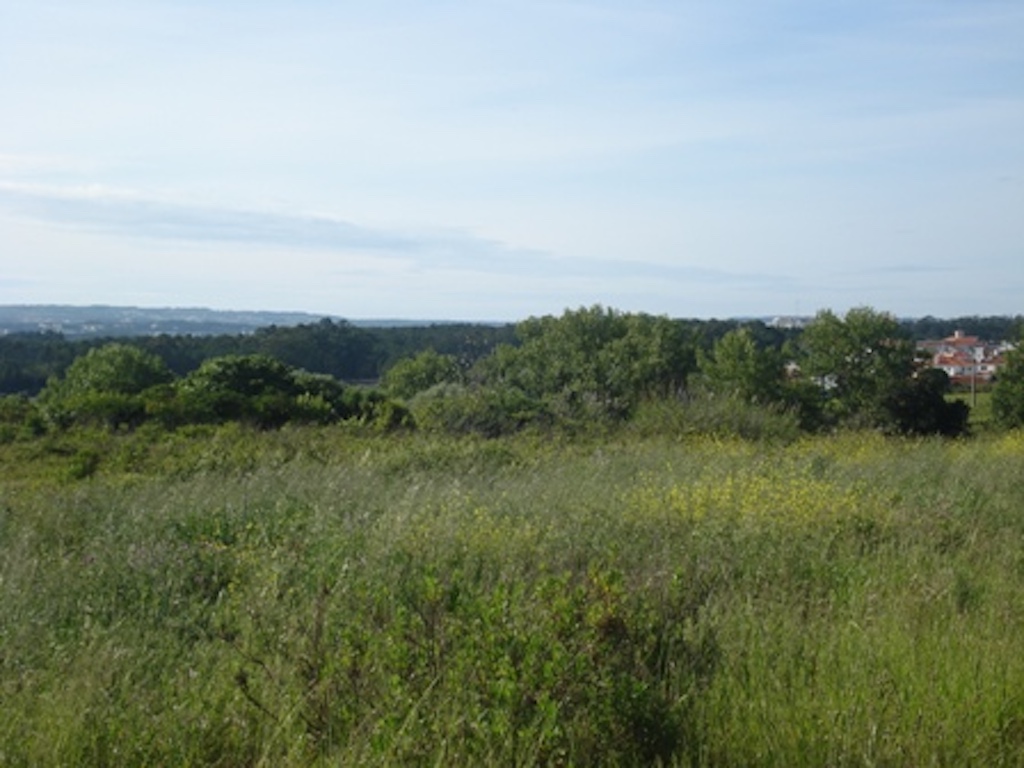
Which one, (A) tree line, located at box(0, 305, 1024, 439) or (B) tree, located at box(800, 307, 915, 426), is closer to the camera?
(A) tree line, located at box(0, 305, 1024, 439)

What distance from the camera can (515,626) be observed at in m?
4.33

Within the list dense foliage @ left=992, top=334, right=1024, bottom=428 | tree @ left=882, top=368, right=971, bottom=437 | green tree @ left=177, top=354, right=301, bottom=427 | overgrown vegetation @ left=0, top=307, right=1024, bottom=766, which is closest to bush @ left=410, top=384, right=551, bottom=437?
green tree @ left=177, top=354, right=301, bottom=427

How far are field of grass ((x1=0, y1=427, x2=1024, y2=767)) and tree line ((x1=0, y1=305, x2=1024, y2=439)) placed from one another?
9383mm

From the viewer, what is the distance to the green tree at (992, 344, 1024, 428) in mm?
58625

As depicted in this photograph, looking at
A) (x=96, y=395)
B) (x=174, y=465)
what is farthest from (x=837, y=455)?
(x=96, y=395)

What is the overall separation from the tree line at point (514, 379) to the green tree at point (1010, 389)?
0.38ft

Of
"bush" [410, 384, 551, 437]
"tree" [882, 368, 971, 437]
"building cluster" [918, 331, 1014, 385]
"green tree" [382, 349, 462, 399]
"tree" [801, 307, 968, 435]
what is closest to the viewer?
"bush" [410, 384, 551, 437]

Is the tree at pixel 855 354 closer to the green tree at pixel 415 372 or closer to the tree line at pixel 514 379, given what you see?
the tree line at pixel 514 379

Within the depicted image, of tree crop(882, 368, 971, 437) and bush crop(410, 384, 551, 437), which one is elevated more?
bush crop(410, 384, 551, 437)

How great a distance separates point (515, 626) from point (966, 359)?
86.2m

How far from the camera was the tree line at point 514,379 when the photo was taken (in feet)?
61.4

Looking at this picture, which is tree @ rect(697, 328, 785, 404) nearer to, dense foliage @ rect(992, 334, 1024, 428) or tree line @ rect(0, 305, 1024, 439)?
tree line @ rect(0, 305, 1024, 439)

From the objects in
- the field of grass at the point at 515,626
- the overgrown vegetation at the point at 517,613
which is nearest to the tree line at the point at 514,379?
the overgrown vegetation at the point at 517,613

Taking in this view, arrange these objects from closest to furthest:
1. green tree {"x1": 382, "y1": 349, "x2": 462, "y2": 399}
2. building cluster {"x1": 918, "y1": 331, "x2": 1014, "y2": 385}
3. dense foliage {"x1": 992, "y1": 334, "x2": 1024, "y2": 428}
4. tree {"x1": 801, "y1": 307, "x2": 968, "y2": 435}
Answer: green tree {"x1": 382, "y1": 349, "x2": 462, "y2": 399}, dense foliage {"x1": 992, "y1": 334, "x2": 1024, "y2": 428}, tree {"x1": 801, "y1": 307, "x2": 968, "y2": 435}, building cluster {"x1": 918, "y1": 331, "x2": 1014, "y2": 385}
